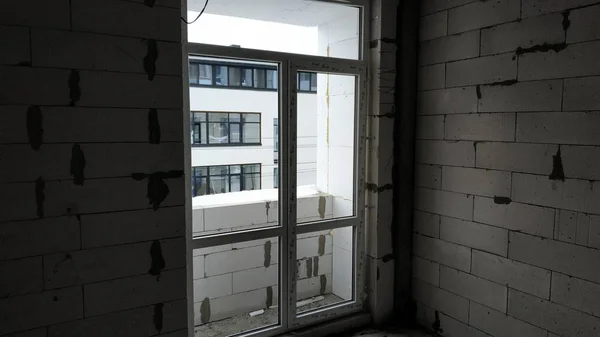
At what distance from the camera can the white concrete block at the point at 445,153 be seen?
2.96m

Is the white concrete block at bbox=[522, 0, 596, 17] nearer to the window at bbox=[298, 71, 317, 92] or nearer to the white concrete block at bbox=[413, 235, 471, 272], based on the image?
the window at bbox=[298, 71, 317, 92]

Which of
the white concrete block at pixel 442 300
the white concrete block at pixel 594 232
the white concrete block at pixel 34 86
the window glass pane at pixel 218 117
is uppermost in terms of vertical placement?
the white concrete block at pixel 34 86

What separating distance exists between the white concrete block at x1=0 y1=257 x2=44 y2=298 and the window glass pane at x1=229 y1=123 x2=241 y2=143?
A: 1.29 metres

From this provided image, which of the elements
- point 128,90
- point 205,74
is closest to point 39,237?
point 128,90

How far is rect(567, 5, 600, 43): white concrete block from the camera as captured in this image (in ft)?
7.34

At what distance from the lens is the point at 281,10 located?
9.51 ft

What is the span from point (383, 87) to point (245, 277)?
1811mm

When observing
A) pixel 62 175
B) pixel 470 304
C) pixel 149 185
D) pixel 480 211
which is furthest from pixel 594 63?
pixel 62 175

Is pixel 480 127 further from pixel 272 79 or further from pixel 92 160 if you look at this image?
pixel 92 160

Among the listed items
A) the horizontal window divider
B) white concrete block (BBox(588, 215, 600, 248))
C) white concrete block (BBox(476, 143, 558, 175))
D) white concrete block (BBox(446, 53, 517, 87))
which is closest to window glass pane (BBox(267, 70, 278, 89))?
the horizontal window divider

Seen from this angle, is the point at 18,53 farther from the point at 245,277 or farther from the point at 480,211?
the point at 480,211

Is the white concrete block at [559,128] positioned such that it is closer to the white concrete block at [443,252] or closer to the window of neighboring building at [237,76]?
the white concrete block at [443,252]

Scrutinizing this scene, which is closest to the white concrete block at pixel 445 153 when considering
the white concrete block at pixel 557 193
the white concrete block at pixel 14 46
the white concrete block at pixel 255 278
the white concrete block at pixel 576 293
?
the white concrete block at pixel 557 193

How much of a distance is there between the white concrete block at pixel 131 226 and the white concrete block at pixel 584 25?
8.12 ft
